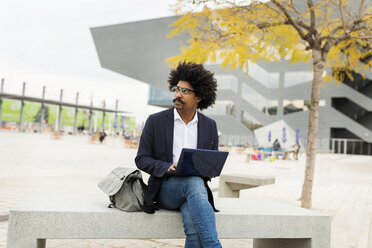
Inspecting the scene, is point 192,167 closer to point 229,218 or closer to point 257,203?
point 229,218

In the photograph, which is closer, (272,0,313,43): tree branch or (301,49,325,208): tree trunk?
(272,0,313,43): tree branch

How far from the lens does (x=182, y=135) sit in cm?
308

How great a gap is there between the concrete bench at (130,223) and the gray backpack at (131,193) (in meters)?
0.05

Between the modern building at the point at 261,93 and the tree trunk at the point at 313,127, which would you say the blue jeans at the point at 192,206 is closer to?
the tree trunk at the point at 313,127

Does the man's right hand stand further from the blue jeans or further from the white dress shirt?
the white dress shirt

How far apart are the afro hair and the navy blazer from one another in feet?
0.81

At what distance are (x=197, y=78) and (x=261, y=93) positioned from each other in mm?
41268

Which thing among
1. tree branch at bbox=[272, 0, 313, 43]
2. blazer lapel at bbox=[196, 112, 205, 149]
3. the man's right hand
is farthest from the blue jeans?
tree branch at bbox=[272, 0, 313, 43]

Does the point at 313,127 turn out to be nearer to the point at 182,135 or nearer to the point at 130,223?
the point at 182,135

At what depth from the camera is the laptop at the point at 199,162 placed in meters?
2.59

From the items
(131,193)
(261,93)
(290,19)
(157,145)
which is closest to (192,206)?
(131,193)

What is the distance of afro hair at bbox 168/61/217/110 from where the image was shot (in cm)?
303

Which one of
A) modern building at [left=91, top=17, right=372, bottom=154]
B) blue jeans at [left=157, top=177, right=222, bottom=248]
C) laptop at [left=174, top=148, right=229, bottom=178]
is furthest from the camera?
modern building at [left=91, top=17, right=372, bottom=154]

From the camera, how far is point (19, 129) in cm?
4938
